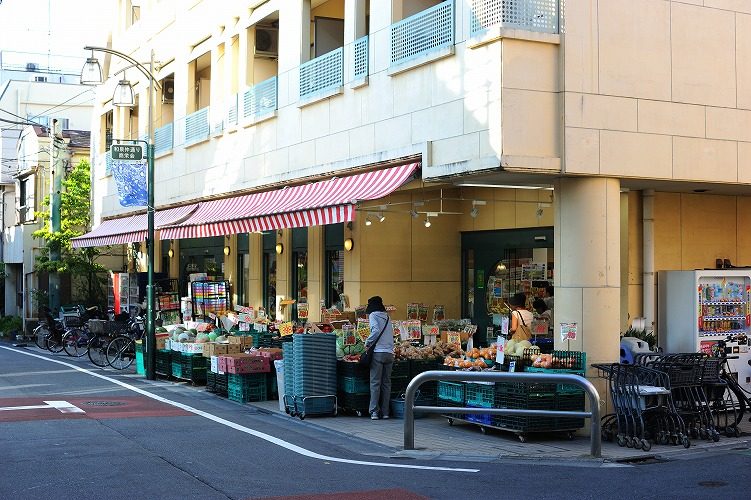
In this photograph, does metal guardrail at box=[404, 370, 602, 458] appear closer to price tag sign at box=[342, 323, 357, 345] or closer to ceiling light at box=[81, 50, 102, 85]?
price tag sign at box=[342, 323, 357, 345]

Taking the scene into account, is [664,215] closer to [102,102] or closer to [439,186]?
[439,186]

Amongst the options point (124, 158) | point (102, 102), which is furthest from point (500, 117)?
point (102, 102)

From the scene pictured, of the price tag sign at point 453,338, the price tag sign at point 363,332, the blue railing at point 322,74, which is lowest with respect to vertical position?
the price tag sign at point 453,338

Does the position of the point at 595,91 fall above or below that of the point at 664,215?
above

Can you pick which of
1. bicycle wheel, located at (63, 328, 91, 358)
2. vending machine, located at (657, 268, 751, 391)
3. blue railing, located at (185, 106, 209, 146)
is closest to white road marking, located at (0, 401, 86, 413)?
vending machine, located at (657, 268, 751, 391)

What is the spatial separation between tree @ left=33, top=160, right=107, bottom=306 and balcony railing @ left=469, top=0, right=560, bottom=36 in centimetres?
2598

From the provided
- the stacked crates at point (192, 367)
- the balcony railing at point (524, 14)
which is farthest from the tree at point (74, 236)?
the balcony railing at point (524, 14)

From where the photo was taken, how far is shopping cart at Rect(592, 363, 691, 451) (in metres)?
12.3

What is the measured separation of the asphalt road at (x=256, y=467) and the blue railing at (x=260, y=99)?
8499mm

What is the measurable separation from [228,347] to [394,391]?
4.06 m

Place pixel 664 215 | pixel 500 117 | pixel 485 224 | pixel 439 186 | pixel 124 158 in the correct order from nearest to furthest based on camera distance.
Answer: pixel 500 117 → pixel 664 215 → pixel 439 186 → pixel 485 224 → pixel 124 158

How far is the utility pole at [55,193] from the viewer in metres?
37.0

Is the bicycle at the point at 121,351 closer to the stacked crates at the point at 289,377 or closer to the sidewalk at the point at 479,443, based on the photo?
the stacked crates at the point at 289,377

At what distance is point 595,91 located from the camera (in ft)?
46.1
